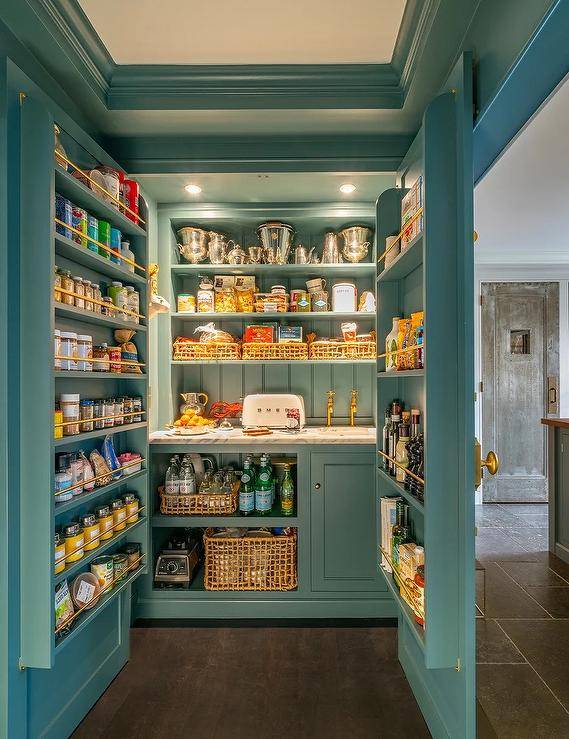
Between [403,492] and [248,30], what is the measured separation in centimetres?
185

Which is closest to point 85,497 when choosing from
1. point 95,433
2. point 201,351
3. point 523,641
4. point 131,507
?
point 95,433

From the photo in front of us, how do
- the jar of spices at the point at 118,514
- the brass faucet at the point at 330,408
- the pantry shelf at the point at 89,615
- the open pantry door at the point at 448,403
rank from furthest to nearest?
the brass faucet at the point at 330,408, the jar of spices at the point at 118,514, the pantry shelf at the point at 89,615, the open pantry door at the point at 448,403

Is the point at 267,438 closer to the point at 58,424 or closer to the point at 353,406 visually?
the point at 353,406

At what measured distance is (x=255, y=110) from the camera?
2.04 meters

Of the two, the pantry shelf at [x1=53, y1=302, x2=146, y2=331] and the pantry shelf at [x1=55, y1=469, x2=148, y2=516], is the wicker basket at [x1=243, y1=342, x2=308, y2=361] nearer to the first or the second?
the pantry shelf at [x1=53, y1=302, x2=146, y2=331]

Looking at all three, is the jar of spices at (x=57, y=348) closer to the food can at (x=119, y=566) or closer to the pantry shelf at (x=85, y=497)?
the pantry shelf at (x=85, y=497)

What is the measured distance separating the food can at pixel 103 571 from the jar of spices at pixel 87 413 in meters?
0.56

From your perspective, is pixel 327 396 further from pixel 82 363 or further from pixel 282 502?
pixel 82 363

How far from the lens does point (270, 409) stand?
2844 millimetres

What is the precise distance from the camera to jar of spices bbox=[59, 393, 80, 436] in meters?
1.63

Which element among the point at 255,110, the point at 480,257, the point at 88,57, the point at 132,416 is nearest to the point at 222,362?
the point at 132,416

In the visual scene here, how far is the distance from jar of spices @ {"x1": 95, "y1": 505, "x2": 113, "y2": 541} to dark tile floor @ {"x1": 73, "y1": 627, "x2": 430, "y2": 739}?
672 millimetres

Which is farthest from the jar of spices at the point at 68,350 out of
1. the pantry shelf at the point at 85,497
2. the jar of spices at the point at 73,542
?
the jar of spices at the point at 73,542

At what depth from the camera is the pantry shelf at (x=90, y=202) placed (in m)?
1.59
